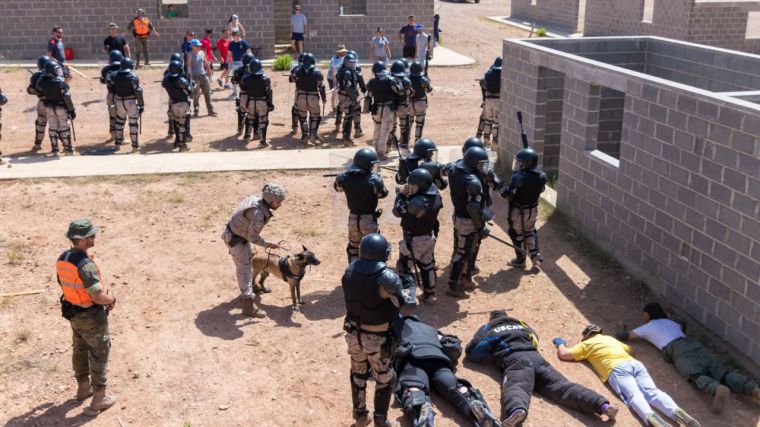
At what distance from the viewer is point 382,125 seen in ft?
49.3

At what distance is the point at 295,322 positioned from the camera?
9203 millimetres

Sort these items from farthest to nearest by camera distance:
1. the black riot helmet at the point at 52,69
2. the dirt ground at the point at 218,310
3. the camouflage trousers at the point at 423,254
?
the black riot helmet at the point at 52,69
the camouflage trousers at the point at 423,254
the dirt ground at the point at 218,310

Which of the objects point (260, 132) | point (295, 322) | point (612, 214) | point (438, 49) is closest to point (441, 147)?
point (260, 132)

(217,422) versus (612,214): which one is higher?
(612,214)

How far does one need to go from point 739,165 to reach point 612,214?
8.97 ft

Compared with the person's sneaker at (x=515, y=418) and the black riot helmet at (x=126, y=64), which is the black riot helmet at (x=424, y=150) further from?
the black riot helmet at (x=126, y=64)

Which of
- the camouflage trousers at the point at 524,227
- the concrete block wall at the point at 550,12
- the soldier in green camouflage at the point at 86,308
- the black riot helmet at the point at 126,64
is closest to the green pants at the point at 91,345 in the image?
the soldier in green camouflage at the point at 86,308

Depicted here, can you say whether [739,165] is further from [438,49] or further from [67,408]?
[438,49]

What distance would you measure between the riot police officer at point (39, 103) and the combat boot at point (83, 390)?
8.71m

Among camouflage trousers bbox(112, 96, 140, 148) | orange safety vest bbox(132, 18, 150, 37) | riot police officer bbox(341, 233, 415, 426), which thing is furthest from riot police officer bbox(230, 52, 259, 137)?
riot police officer bbox(341, 233, 415, 426)

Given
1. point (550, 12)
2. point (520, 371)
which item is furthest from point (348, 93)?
point (550, 12)

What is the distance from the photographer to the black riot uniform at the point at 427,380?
693 cm

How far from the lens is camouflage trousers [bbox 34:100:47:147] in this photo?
49.8 feet

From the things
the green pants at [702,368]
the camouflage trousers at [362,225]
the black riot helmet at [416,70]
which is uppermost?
the black riot helmet at [416,70]
